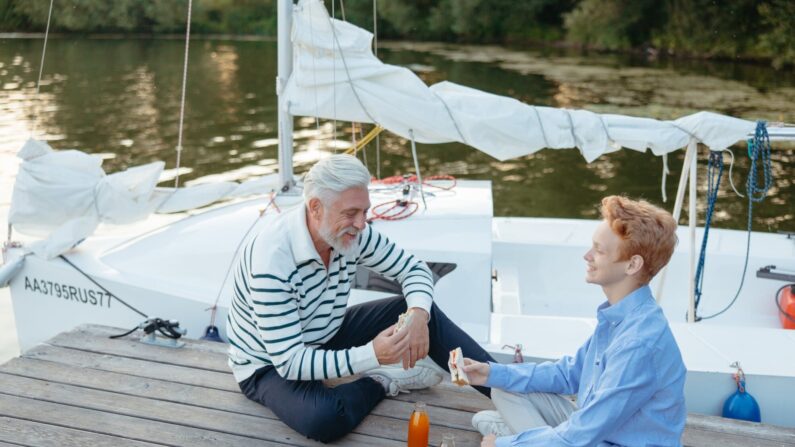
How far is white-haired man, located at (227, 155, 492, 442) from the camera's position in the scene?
3.15 meters

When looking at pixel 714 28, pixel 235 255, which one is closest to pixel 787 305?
pixel 235 255

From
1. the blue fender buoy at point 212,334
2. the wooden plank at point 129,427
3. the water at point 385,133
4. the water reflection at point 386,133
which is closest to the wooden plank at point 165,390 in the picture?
the wooden plank at point 129,427

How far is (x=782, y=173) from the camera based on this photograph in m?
12.9

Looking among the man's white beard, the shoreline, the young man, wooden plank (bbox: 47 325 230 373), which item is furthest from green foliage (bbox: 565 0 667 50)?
the young man

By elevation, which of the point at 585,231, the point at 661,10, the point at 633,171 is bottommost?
the point at 633,171

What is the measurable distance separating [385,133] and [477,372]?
13.0m

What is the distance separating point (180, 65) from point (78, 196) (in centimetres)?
1954

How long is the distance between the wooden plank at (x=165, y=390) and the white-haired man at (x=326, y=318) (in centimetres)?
8

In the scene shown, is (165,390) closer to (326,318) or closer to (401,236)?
(326,318)

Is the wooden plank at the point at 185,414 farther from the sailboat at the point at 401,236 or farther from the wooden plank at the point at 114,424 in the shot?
the sailboat at the point at 401,236

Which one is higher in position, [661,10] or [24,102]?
[661,10]

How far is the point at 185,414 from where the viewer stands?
11.7ft

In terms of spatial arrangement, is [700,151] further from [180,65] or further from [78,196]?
[180,65]

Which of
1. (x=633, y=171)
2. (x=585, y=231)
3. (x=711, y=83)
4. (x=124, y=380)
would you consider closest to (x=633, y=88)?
(x=711, y=83)
